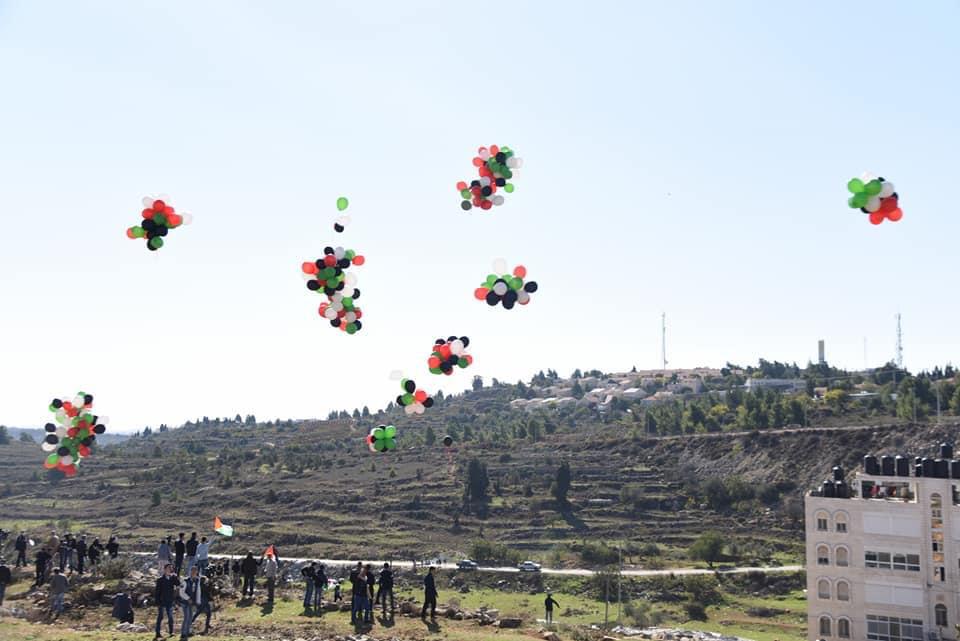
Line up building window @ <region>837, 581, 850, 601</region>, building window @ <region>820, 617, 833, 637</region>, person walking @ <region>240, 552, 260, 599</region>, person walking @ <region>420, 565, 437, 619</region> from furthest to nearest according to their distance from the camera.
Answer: building window @ <region>820, 617, 833, 637</region> → building window @ <region>837, 581, 850, 601</region> → person walking @ <region>240, 552, 260, 599</region> → person walking @ <region>420, 565, 437, 619</region>

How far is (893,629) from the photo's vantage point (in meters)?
34.9

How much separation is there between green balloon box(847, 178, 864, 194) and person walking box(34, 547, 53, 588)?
21629 millimetres

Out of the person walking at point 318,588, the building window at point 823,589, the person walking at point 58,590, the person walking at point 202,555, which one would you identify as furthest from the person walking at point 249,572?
the building window at point 823,589

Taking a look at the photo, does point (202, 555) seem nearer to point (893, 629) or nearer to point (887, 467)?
point (893, 629)

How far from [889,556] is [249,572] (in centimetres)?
2630

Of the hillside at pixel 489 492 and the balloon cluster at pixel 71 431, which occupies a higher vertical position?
the balloon cluster at pixel 71 431

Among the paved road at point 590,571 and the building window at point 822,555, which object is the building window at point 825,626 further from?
the paved road at point 590,571

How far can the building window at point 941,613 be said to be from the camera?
113 ft

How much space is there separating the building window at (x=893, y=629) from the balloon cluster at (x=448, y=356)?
24595 millimetres

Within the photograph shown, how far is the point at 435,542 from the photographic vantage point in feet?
223

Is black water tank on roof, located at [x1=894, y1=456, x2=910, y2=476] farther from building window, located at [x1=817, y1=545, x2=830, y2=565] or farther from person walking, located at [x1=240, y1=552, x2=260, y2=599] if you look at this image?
person walking, located at [x1=240, y1=552, x2=260, y2=599]

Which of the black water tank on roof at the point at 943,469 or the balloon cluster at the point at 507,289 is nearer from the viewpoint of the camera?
the balloon cluster at the point at 507,289

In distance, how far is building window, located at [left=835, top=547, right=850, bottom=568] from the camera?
3597 centimetres

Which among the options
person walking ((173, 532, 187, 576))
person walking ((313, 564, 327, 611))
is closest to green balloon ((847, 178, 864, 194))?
person walking ((313, 564, 327, 611))
